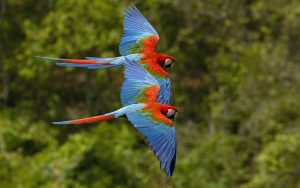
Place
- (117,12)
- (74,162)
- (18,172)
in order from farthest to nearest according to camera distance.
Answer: (117,12)
(18,172)
(74,162)

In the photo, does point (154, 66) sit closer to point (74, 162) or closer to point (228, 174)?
point (74, 162)

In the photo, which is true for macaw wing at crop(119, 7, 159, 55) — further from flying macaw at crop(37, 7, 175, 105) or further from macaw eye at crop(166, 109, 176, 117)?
macaw eye at crop(166, 109, 176, 117)

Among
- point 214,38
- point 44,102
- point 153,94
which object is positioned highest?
point 153,94

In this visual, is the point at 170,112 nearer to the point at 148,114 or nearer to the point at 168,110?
the point at 168,110

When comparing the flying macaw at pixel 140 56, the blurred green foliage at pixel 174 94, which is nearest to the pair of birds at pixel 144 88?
the flying macaw at pixel 140 56

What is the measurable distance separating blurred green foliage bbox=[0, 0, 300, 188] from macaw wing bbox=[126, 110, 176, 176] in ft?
14.8

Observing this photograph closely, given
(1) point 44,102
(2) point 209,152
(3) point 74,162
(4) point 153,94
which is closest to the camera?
(4) point 153,94

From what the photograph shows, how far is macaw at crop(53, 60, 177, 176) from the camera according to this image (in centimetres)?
458

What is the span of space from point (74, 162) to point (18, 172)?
98 centimetres

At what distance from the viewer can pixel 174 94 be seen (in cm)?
1295

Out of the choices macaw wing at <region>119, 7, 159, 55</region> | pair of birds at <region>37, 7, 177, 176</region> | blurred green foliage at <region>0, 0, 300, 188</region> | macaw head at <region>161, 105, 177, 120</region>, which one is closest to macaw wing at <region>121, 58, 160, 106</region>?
pair of birds at <region>37, 7, 177, 176</region>

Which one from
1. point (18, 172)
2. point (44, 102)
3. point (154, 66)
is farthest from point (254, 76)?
point (154, 66)

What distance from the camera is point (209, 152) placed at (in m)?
10.7

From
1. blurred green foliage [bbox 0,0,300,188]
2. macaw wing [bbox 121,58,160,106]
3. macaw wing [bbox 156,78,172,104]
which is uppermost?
macaw wing [bbox 121,58,160,106]
